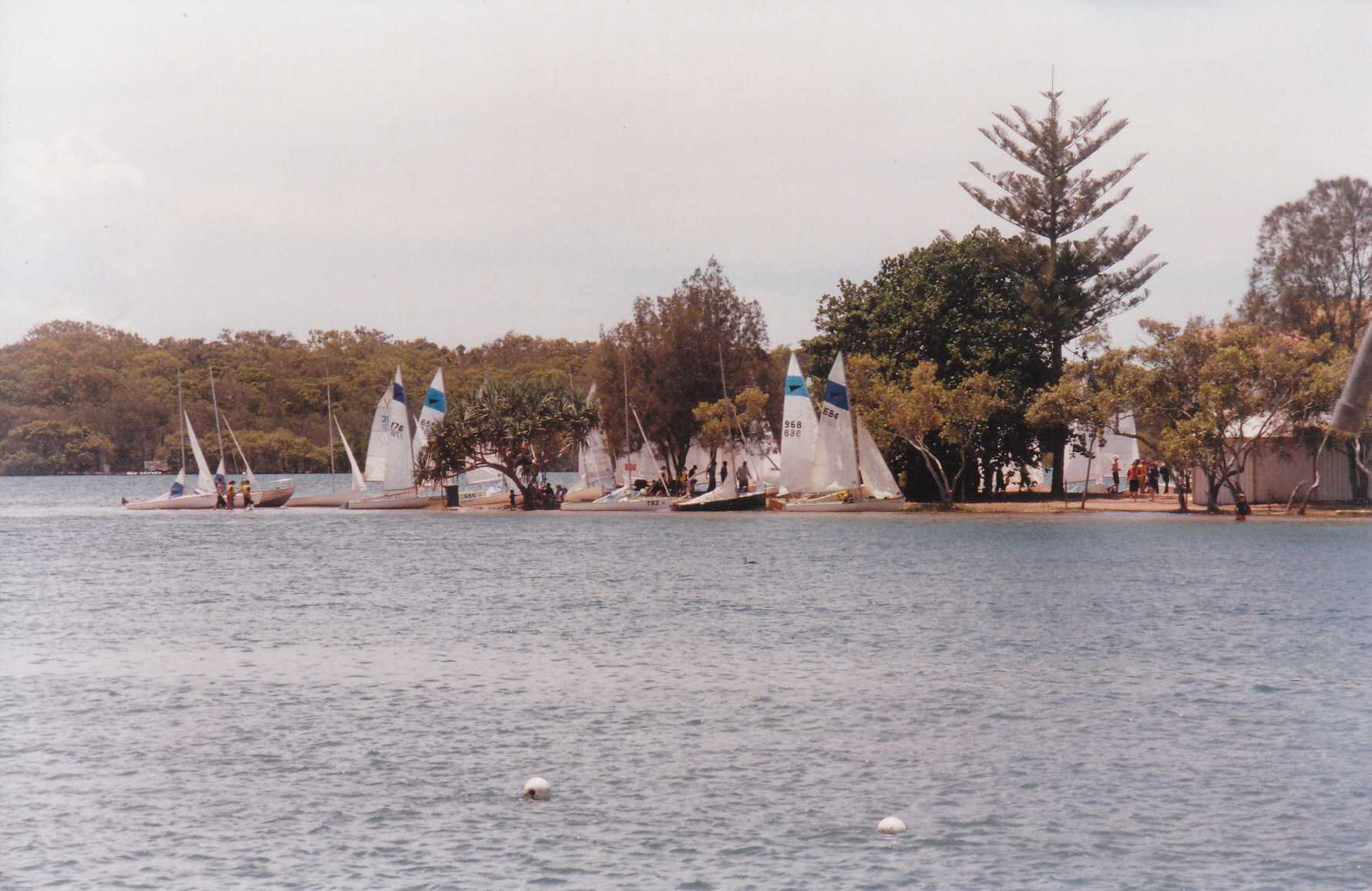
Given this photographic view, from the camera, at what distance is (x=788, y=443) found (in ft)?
214

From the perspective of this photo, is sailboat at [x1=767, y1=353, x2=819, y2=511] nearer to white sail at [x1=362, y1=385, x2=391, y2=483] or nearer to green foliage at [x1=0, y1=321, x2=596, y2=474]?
white sail at [x1=362, y1=385, x2=391, y2=483]

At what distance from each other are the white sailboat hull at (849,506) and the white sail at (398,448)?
23.0m

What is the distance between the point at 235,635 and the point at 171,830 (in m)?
15.2

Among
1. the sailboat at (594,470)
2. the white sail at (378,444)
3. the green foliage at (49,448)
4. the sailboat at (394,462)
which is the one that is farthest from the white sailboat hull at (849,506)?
the green foliage at (49,448)

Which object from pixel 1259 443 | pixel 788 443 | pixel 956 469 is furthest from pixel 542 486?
pixel 1259 443

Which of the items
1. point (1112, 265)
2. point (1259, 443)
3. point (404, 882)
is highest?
point (1112, 265)

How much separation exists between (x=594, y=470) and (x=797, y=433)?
60.6ft

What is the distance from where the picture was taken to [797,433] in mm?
65000

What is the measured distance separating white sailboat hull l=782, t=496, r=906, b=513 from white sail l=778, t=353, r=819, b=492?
3.52 ft

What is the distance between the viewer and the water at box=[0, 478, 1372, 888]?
1207 centimetres

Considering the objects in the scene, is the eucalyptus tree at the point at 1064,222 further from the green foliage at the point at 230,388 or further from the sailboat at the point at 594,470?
the green foliage at the point at 230,388

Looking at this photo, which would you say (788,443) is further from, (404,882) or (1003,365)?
(404,882)

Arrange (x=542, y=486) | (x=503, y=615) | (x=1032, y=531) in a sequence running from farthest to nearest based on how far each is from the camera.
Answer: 1. (x=542, y=486)
2. (x=1032, y=531)
3. (x=503, y=615)

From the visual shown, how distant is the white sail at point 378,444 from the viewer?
73.3 meters
